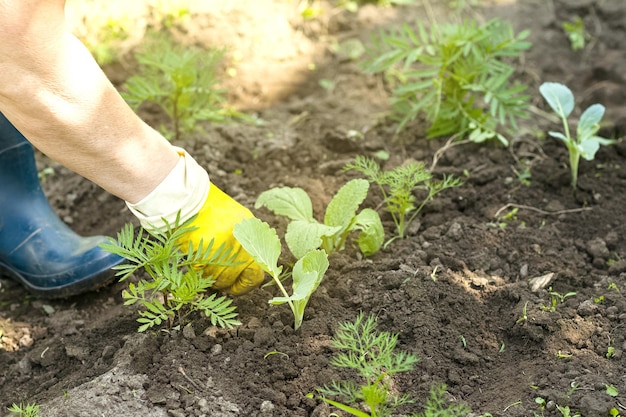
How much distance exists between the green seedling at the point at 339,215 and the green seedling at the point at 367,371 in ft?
1.25

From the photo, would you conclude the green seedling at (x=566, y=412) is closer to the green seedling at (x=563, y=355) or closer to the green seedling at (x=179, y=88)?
the green seedling at (x=563, y=355)

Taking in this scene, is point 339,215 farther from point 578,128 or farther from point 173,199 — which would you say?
point 578,128

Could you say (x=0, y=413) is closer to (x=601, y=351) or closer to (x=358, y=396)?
(x=358, y=396)

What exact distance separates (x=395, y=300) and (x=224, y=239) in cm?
54

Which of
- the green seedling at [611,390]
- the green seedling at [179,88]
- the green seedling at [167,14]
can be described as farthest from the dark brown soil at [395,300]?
the green seedling at [167,14]

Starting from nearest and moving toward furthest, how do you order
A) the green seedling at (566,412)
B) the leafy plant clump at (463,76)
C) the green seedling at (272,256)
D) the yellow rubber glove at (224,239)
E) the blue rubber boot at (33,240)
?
the green seedling at (566,412) → the green seedling at (272,256) → the yellow rubber glove at (224,239) → the blue rubber boot at (33,240) → the leafy plant clump at (463,76)

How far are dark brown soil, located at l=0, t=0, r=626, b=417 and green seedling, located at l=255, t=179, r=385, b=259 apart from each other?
0.06m

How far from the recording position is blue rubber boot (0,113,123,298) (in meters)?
2.55

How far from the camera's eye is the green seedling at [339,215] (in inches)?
90.9

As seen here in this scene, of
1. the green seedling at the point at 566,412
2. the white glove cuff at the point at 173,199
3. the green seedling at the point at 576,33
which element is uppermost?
the white glove cuff at the point at 173,199

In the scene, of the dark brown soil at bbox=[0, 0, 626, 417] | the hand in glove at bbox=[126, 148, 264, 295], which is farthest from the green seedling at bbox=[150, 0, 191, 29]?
the hand in glove at bbox=[126, 148, 264, 295]

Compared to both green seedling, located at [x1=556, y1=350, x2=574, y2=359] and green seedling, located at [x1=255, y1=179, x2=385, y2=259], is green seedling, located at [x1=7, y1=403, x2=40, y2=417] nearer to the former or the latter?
green seedling, located at [x1=255, y1=179, x2=385, y2=259]

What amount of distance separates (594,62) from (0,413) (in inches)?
117

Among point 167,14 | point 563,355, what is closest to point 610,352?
point 563,355
